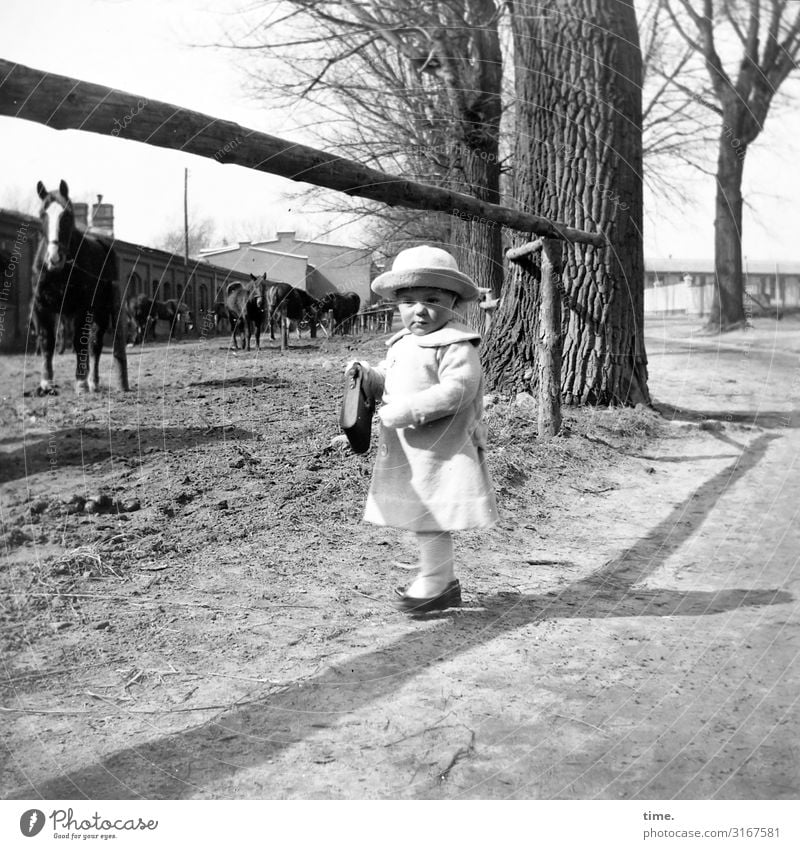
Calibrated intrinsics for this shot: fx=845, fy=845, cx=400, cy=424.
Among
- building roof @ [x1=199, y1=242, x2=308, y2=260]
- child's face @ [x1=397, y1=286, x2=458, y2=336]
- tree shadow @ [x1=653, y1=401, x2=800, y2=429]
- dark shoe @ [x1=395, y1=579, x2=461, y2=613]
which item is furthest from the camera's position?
tree shadow @ [x1=653, y1=401, x2=800, y2=429]

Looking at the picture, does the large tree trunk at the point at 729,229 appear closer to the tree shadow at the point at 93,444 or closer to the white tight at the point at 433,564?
the white tight at the point at 433,564

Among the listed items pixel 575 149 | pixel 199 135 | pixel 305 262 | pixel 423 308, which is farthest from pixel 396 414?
pixel 575 149

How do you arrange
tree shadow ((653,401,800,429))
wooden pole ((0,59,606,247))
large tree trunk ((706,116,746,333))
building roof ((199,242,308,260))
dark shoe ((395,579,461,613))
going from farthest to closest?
1. tree shadow ((653,401,800,429))
2. large tree trunk ((706,116,746,333))
3. dark shoe ((395,579,461,613))
4. building roof ((199,242,308,260))
5. wooden pole ((0,59,606,247))

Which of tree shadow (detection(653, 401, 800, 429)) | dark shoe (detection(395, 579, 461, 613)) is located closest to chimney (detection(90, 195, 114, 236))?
dark shoe (detection(395, 579, 461, 613))

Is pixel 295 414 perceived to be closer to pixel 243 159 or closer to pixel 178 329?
pixel 178 329

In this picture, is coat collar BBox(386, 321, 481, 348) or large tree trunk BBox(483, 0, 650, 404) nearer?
coat collar BBox(386, 321, 481, 348)

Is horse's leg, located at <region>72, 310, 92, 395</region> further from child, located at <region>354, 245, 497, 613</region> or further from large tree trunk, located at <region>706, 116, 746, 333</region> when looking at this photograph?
large tree trunk, located at <region>706, 116, 746, 333</region>
